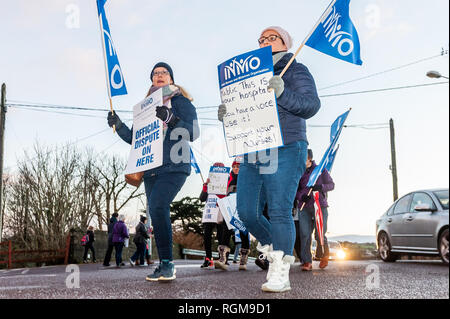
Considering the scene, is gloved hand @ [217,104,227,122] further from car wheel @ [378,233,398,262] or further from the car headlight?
the car headlight

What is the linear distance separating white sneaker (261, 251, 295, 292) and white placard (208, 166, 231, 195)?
217 inches

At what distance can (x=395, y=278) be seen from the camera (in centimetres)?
498

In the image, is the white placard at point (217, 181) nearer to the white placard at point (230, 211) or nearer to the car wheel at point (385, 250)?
the white placard at point (230, 211)

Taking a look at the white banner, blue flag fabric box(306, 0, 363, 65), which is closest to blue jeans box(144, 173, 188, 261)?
the white banner

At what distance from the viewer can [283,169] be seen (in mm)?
3887

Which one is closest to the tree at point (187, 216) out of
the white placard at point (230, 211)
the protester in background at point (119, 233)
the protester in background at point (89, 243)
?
the protester in background at point (89, 243)

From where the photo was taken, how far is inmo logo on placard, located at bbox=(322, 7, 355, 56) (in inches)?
174

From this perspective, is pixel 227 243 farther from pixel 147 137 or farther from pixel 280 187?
pixel 280 187

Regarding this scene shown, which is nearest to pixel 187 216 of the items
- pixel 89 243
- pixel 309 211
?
pixel 89 243

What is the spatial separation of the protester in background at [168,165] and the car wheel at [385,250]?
3.92 m
